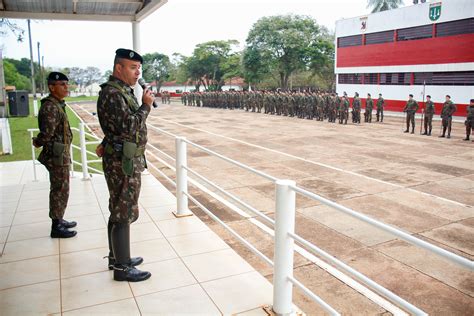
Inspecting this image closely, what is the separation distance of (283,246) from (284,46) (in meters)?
40.3

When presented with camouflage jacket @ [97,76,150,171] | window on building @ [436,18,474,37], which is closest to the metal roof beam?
camouflage jacket @ [97,76,150,171]

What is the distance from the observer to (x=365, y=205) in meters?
6.99

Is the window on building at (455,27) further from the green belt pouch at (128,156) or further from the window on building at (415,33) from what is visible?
the green belt pouch at (128,156)

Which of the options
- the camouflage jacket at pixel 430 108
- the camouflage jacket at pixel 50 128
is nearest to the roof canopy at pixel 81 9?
the camouflage jacket at pixel 50 128

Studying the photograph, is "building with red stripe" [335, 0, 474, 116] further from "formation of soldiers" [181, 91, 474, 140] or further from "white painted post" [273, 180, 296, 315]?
"white painted post" [273, 180, 296, 315]

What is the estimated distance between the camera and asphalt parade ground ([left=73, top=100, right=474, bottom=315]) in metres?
4.11

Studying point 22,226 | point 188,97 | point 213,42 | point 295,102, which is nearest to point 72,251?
point 22,226

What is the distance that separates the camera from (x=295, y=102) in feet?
86.5

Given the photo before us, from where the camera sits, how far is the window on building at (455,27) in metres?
22.3

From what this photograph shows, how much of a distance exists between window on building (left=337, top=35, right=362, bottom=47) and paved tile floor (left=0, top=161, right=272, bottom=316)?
28690 millimetres

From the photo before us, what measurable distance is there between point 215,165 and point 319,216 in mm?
4973

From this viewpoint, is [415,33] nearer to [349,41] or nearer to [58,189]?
[349,41]

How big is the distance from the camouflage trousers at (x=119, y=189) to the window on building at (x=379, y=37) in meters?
28.1

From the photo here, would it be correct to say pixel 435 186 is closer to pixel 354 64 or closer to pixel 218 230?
pixel 218 230
